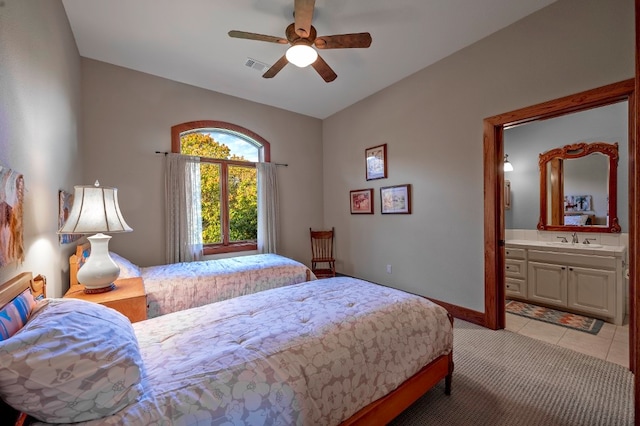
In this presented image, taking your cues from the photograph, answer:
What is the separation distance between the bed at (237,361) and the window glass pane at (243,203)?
2.50 m

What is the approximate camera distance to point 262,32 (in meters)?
2.60

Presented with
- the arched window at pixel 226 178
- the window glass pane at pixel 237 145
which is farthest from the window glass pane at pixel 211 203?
the window glass pane at pixel 237 145

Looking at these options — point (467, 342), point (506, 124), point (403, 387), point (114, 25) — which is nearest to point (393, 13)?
point (506, 124)

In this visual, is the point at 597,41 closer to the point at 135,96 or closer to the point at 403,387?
the point at 403,387

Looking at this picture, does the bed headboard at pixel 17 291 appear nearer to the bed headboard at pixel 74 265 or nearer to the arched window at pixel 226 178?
the bed headboard at pixel 74 265

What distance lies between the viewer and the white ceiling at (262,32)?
2.27 metres

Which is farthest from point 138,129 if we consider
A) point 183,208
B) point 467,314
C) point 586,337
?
point 586,337

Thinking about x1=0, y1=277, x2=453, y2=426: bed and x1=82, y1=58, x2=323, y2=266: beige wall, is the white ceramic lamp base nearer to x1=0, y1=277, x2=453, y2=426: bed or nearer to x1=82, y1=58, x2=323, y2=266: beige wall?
x1=0, y1=277, x2=453, y2=426: bed

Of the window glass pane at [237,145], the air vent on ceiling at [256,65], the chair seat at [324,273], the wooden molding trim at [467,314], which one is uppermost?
the air vent on ceiling at [256,65]

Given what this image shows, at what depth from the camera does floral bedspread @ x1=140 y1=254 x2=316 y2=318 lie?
257 cm

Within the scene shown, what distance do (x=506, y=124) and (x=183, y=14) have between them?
127 inches

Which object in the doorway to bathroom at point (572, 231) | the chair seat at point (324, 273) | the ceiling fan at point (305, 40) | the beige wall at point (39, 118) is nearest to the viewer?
the beige wall at point (39, 118)

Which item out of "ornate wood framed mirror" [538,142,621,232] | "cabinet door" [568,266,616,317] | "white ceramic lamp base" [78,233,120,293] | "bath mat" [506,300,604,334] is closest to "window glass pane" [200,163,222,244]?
"white ceramic lamp base" [78,233,120,293]

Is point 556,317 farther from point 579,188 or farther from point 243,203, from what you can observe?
point 243,203
